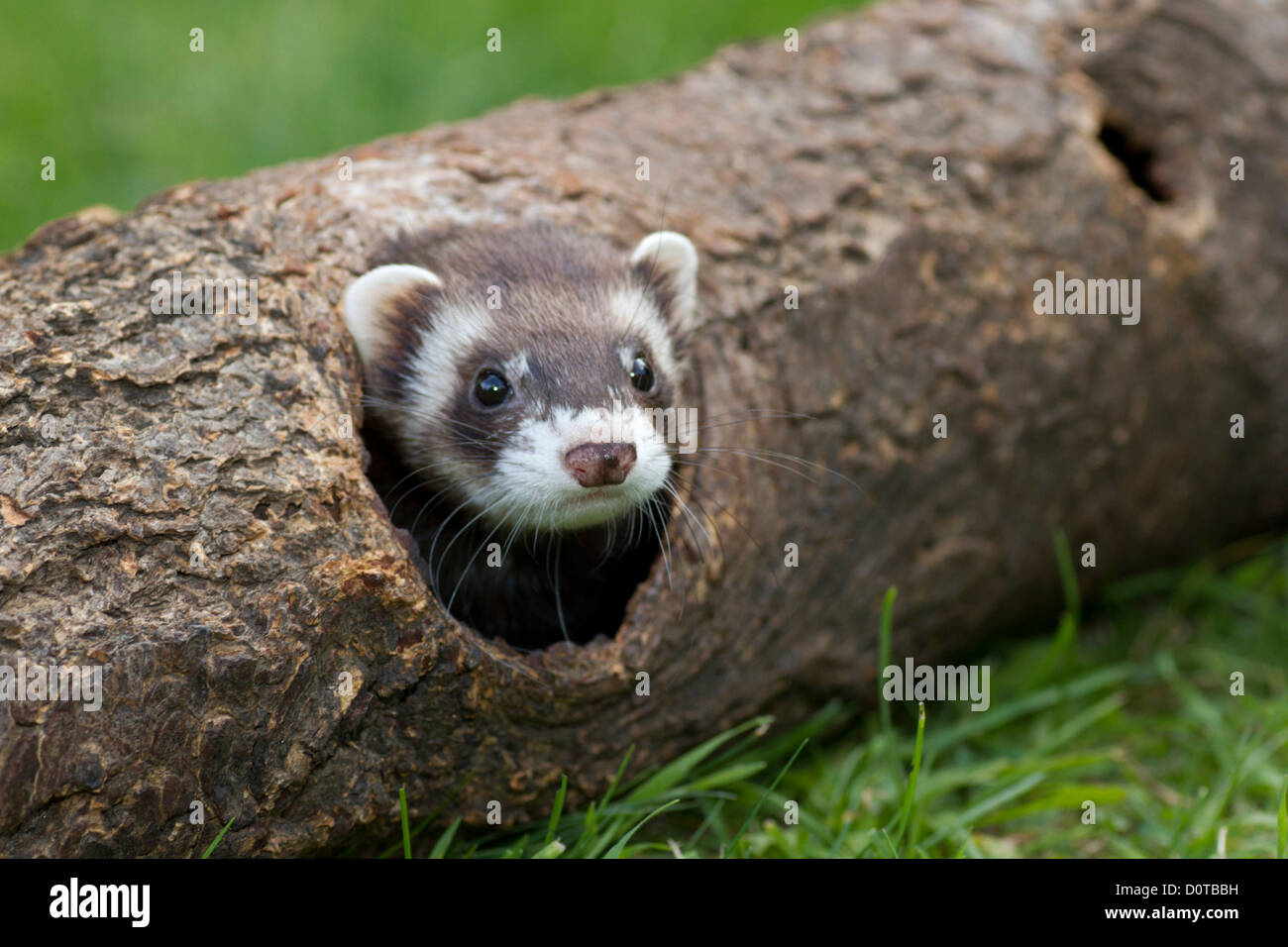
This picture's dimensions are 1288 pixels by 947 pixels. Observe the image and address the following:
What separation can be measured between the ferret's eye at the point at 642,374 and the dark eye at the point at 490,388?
38 centimetres

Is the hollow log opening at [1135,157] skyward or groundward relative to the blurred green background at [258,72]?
groundward

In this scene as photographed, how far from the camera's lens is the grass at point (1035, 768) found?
3.67 meters

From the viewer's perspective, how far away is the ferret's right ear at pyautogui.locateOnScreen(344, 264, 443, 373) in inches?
132

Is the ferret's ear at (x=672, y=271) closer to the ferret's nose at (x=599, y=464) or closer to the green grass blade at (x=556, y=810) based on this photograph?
the ferret's nose at (x=599, y=464)

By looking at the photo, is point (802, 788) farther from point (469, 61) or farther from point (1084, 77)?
point (469, 61)

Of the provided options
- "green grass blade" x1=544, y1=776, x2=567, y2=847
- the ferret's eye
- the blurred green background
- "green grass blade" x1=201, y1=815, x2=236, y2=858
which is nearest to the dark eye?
the ferret's eye

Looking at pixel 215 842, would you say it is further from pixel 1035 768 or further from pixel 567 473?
pixel 1035 768

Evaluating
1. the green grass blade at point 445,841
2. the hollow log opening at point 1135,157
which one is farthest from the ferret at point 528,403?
the hollow log opening at point 1135,157

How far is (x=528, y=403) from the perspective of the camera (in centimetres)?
338

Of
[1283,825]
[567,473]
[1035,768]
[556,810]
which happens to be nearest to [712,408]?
[567,473]

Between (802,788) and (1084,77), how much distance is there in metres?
3.02
